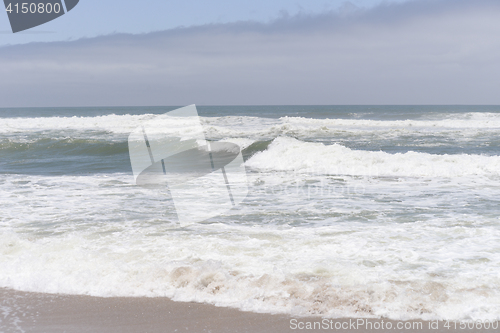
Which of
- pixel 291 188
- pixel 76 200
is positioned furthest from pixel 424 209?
pixel 76 200

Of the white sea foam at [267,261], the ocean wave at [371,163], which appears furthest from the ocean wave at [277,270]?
the ocean wave at [371,163]

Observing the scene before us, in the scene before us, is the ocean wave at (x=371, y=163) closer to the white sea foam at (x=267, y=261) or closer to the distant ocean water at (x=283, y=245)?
the distant ocean water at (x=283, y=245)

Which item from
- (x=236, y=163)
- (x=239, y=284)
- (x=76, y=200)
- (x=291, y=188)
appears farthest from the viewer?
(x=236, y=163)

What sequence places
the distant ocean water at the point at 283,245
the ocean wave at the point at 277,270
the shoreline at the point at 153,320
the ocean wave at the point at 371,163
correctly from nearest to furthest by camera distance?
1. the shoreline at the point at 153,320
2. the ocean wave at the point at 277,270
3. the distant ocean water at the point at 283,245
4. the ocean wave at the point at 371,163

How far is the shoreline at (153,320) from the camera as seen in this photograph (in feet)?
9.40

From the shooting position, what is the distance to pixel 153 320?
3.00 metres

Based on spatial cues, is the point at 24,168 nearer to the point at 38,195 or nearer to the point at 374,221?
the point at 38,195

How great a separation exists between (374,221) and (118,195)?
14.8 ft

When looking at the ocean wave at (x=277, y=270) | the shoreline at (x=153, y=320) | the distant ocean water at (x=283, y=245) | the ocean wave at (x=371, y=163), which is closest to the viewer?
the shoreline at (x=153, y=320)

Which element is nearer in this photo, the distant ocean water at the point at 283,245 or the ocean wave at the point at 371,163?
the distant ocean water at the point at 283,245

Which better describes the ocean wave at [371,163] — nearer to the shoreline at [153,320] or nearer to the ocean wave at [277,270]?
the ocean wave at [277,270]

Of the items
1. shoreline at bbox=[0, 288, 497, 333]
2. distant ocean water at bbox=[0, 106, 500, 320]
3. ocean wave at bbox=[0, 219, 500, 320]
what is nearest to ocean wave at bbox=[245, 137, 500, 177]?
distant ocean water at bbox=[0, 106, 500, 320]

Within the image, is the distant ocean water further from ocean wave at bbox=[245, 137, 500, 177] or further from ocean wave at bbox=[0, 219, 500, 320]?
ocean wave at bbox=[245, 137, 500, 177]

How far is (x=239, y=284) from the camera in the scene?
3.44 m
